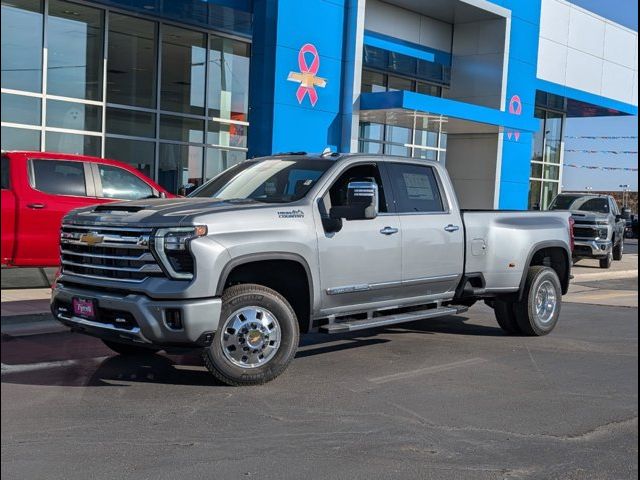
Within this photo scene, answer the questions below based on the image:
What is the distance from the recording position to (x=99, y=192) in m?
11.1

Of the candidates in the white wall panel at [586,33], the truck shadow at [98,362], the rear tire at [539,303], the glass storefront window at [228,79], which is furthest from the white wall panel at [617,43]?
the truck shadow at [98,362]

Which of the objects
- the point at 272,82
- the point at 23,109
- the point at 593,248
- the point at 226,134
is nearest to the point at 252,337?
the point at 272,82

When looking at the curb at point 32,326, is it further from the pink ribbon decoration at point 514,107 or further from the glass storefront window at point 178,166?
the pink ribbon decoration at point 514,107

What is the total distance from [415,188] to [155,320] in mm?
3409

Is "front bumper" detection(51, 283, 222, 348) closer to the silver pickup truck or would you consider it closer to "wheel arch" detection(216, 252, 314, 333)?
the silver pickup truck

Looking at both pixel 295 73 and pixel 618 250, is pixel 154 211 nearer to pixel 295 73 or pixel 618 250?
pixel 295 73

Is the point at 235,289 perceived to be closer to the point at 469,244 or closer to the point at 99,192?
the point at 469,244

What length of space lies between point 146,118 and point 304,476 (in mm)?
15183

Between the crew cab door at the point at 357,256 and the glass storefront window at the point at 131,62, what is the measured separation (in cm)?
1181

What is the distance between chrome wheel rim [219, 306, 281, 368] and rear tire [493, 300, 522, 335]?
384cm

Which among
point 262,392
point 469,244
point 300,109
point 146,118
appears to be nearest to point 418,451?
point 262,392

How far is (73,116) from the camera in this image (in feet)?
55.1

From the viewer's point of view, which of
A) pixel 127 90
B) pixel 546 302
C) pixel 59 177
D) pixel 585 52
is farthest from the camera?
pixel 585 52

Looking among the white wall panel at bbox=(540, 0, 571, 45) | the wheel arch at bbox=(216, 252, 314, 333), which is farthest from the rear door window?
the white wall panel at bbox=(540, 0, 571, 45)
